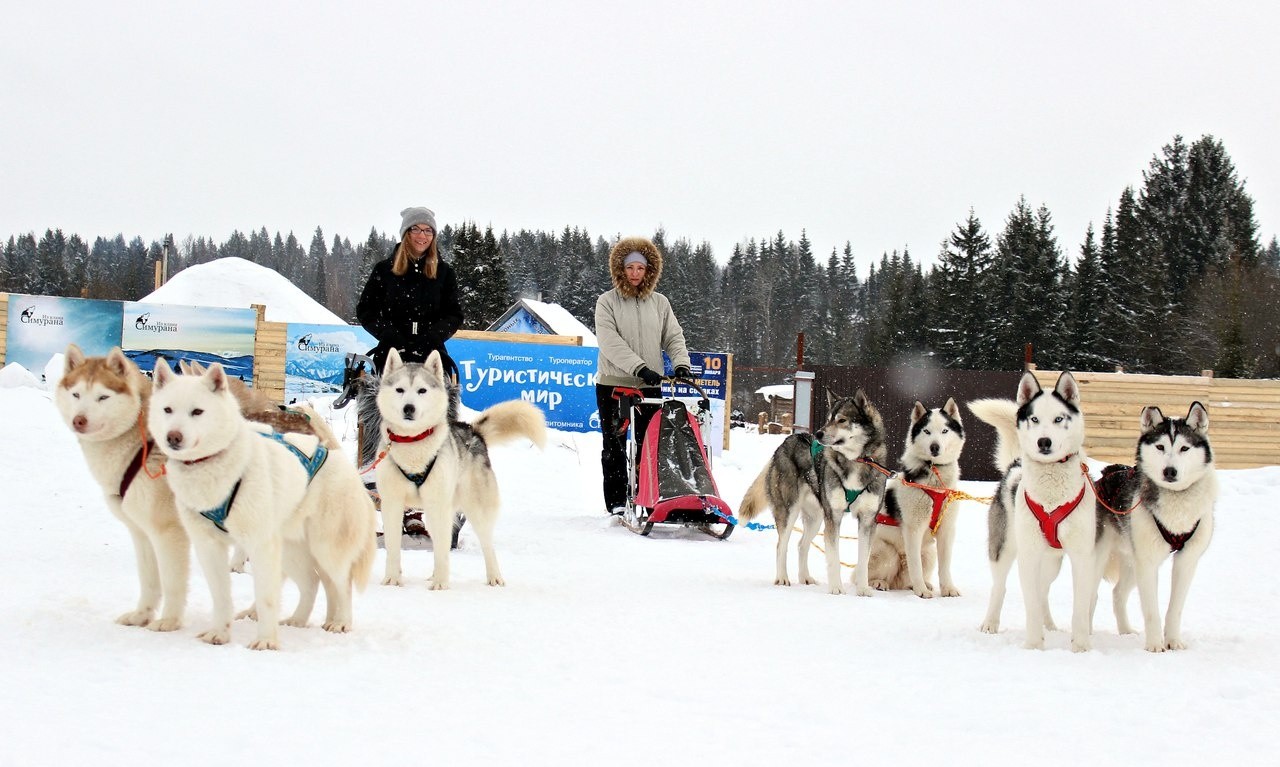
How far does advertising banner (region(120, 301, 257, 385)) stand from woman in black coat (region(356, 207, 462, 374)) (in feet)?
30.5

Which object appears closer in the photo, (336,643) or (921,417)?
(336,643)

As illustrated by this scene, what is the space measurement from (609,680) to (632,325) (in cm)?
467

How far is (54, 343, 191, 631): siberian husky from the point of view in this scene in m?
2.97

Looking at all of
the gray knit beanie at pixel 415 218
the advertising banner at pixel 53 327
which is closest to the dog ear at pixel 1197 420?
the gray knit beanie at pixel 415 218

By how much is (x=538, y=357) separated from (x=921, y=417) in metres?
9.21

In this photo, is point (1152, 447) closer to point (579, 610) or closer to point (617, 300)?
point (579, 610)

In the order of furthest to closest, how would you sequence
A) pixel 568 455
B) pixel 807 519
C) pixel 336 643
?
pixel 568 455
pixel 807 519
pixel 336 643

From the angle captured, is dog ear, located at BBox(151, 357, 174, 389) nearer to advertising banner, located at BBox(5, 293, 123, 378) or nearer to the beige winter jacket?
the beige winter jacket

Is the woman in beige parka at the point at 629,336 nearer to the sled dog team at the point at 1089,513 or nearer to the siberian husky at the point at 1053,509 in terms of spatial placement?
the sled dog team at the point at 1089,513

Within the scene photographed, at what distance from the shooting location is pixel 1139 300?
36594 millimetres

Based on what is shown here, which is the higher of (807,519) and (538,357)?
(538,357)

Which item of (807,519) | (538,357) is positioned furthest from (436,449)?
(538,357)

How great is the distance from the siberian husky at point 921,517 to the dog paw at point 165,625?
3.54 meters

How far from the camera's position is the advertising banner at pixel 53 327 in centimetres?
1367
